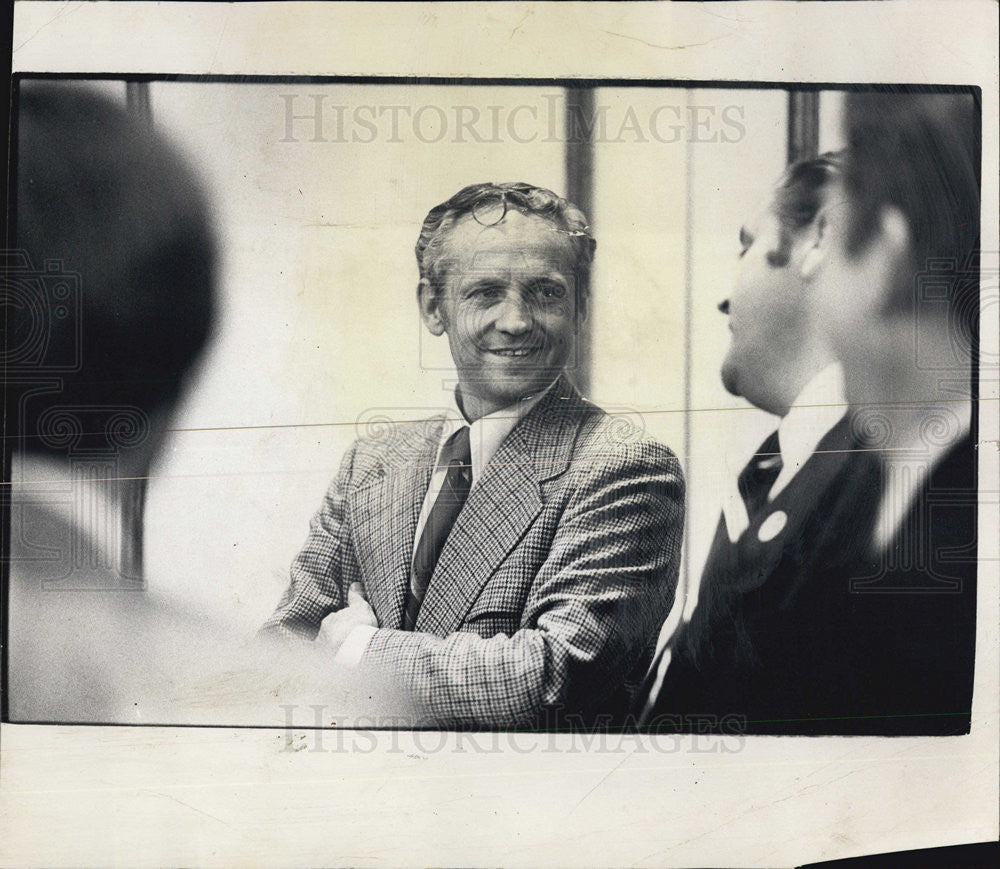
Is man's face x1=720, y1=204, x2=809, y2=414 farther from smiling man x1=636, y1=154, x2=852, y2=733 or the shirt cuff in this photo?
the shirt cuff

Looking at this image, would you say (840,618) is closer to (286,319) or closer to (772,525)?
(772,525)

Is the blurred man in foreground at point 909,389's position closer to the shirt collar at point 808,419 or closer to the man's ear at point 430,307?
the shirt collar at point 808,419

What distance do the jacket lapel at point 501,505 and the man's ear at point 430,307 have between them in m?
0.27

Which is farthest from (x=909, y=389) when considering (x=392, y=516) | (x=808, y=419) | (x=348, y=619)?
(x=348, y=619)

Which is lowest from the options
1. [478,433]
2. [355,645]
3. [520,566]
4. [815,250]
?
[355,645]

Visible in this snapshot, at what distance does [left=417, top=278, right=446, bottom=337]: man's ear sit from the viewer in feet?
5.50

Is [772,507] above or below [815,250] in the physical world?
below

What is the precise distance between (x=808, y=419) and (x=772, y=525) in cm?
24

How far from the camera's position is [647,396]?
168 centimetres

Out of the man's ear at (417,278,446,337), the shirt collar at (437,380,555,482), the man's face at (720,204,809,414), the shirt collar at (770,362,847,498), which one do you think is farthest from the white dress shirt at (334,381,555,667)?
the shirt collar at (770,362,847,498)

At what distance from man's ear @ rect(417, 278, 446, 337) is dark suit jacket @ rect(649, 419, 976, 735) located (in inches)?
28.7

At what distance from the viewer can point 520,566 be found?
162 centimetres

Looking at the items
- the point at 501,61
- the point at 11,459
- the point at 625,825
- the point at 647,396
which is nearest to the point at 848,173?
the point at 647,396

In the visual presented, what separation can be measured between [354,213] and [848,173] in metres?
1.05
